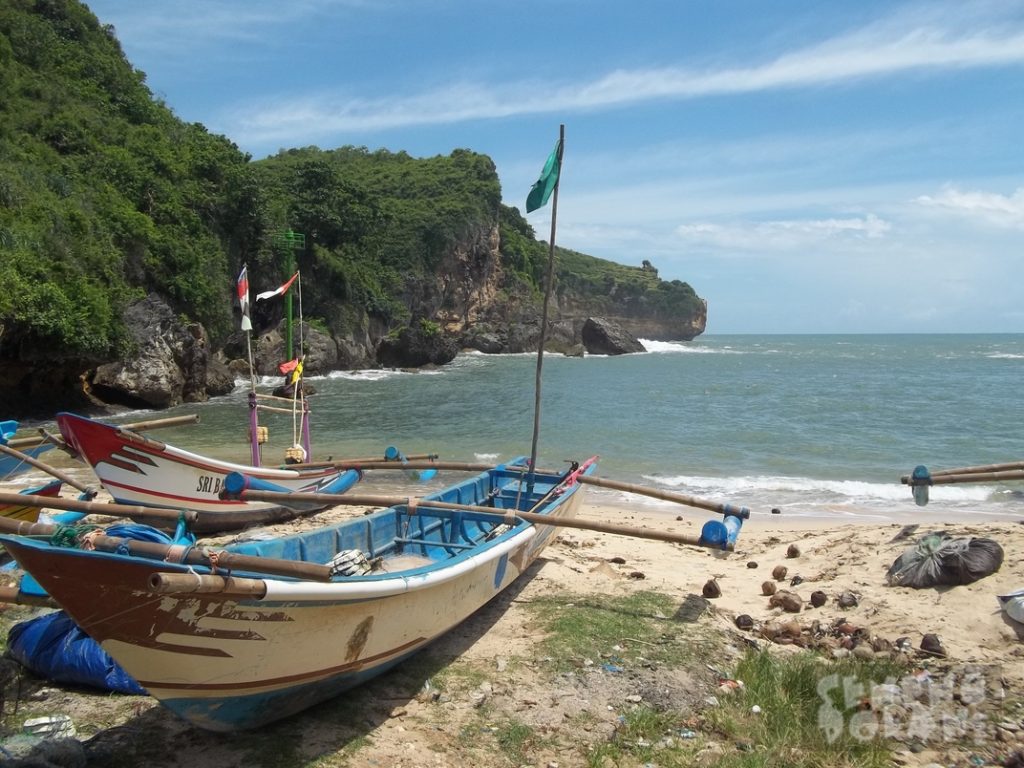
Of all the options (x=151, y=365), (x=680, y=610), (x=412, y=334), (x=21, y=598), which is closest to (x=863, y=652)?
(x=680, y=610)

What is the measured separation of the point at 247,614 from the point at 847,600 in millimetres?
5461

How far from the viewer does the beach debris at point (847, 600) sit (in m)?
6.89

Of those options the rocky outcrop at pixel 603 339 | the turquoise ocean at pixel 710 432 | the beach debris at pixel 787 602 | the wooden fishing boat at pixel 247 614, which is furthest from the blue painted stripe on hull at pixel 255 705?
the rocky outcrop at pixel 603 339

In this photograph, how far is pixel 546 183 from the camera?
825 centimetres

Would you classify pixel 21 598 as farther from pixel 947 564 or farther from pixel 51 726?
pixel 947 564

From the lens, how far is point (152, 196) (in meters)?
31.8

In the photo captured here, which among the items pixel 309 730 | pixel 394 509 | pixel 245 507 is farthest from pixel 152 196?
pixel 309 730

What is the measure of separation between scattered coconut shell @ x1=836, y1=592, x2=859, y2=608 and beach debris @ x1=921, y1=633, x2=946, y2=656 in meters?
Answer: 0.98

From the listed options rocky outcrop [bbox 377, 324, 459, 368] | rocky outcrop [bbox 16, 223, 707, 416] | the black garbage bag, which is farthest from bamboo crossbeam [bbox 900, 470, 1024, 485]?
rocky outcrop [bbox 377, 324, 459, 368]

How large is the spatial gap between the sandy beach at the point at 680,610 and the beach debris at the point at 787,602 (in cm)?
5

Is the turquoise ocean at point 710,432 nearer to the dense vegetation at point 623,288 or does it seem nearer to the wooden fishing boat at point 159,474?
the wooden fishing boat at point 159,474

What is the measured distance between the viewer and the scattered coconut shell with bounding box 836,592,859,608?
22.6ft

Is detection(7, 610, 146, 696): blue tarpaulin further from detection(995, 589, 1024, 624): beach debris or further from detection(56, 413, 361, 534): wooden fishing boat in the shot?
detection(995, 589, 1024, 624): beach debris

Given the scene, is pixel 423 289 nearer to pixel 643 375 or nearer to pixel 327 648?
pixel 643 375
